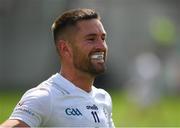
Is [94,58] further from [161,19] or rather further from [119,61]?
[161,19]

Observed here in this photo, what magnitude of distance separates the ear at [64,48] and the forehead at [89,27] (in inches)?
6.0

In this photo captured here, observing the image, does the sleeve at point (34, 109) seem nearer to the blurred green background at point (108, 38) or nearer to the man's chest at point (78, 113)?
the man's chest at point (78, 113)

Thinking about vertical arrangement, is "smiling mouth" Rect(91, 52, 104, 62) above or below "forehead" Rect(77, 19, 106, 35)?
below

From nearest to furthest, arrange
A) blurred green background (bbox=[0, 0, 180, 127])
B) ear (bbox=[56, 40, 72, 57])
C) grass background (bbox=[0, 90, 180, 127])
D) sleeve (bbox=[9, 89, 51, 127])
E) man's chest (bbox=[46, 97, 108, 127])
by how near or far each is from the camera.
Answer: sleeve (bbox=[9, 89, 51, 127]), man's chest (bbox=[46, 97, 108, 127]), ear (bbox=[56, 40, 72, 57]), grass background (bbox=[0, 90, 180, 127]), blurred green background (bbox=[0, 0, 180, 127])

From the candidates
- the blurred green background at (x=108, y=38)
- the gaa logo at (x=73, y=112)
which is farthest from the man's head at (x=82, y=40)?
the blurred green background at (x=108, y=38)

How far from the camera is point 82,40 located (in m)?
7.22

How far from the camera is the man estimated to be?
7.00m

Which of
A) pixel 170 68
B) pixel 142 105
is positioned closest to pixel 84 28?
pixel 142 105

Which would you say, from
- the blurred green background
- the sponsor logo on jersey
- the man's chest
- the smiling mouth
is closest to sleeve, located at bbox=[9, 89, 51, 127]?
the man's chest

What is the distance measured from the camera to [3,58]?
43.9 m

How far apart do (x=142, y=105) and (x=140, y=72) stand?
5413 mm

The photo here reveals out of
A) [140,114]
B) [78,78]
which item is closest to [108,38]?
[140,114]

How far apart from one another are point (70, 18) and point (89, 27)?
160mm

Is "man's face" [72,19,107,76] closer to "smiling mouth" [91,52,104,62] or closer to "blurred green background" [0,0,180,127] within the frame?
"smiling mouth" [91,52,104,62]
